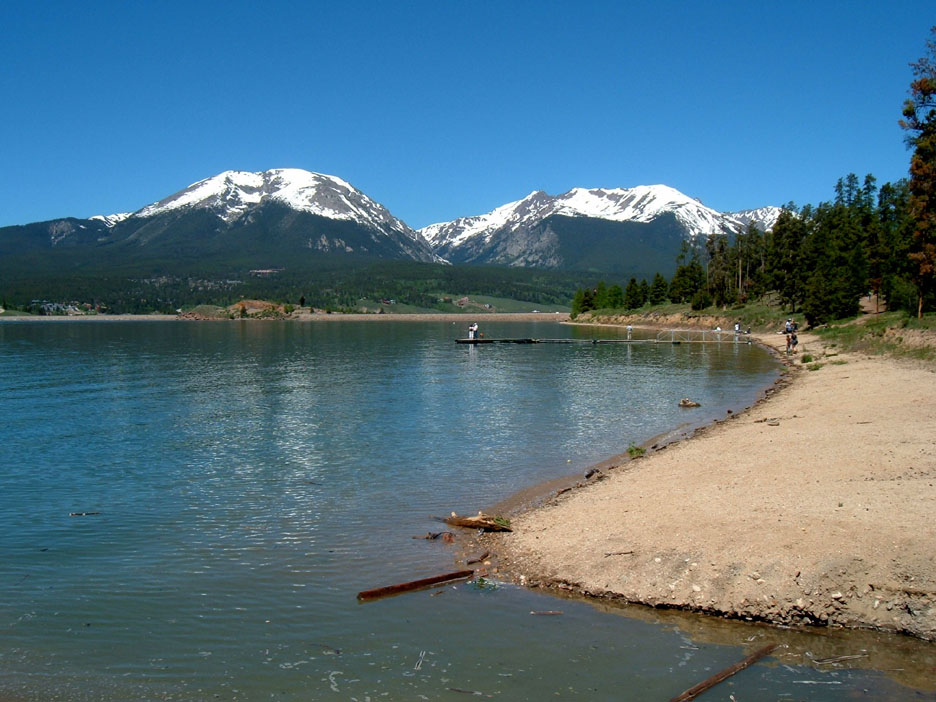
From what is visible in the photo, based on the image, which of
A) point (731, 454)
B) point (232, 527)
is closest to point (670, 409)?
point (731, 454)

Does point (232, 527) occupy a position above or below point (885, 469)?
below

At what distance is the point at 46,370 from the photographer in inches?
2452

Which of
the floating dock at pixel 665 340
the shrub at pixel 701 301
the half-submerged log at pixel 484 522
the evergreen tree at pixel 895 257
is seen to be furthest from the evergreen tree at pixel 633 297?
the half-submerged log at pixel 484 522

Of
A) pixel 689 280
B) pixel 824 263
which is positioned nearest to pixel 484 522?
pixel 824 263

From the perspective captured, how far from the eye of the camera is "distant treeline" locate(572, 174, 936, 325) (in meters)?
74.9

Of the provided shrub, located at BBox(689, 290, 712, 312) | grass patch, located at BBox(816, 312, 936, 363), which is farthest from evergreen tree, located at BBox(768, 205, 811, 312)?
grass patch, located at BBox(816, 312, 936, 363)

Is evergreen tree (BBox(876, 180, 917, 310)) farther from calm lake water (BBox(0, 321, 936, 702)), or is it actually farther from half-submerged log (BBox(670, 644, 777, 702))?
half-submerged log (BBox(670, 644, 777, 702))

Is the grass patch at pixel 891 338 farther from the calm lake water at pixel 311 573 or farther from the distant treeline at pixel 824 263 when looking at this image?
the calm lake water at pixel 311 573

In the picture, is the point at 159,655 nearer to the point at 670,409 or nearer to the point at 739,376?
the point at 670,409

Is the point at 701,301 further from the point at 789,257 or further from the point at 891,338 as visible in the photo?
the point at 891,338

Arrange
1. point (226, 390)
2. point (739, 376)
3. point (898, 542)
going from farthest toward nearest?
point (739, 376) → point (226, 390) → point (898, 542)

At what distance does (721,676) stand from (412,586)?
5.58 metres

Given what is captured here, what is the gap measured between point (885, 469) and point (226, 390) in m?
39.5

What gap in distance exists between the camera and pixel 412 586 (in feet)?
44.4
